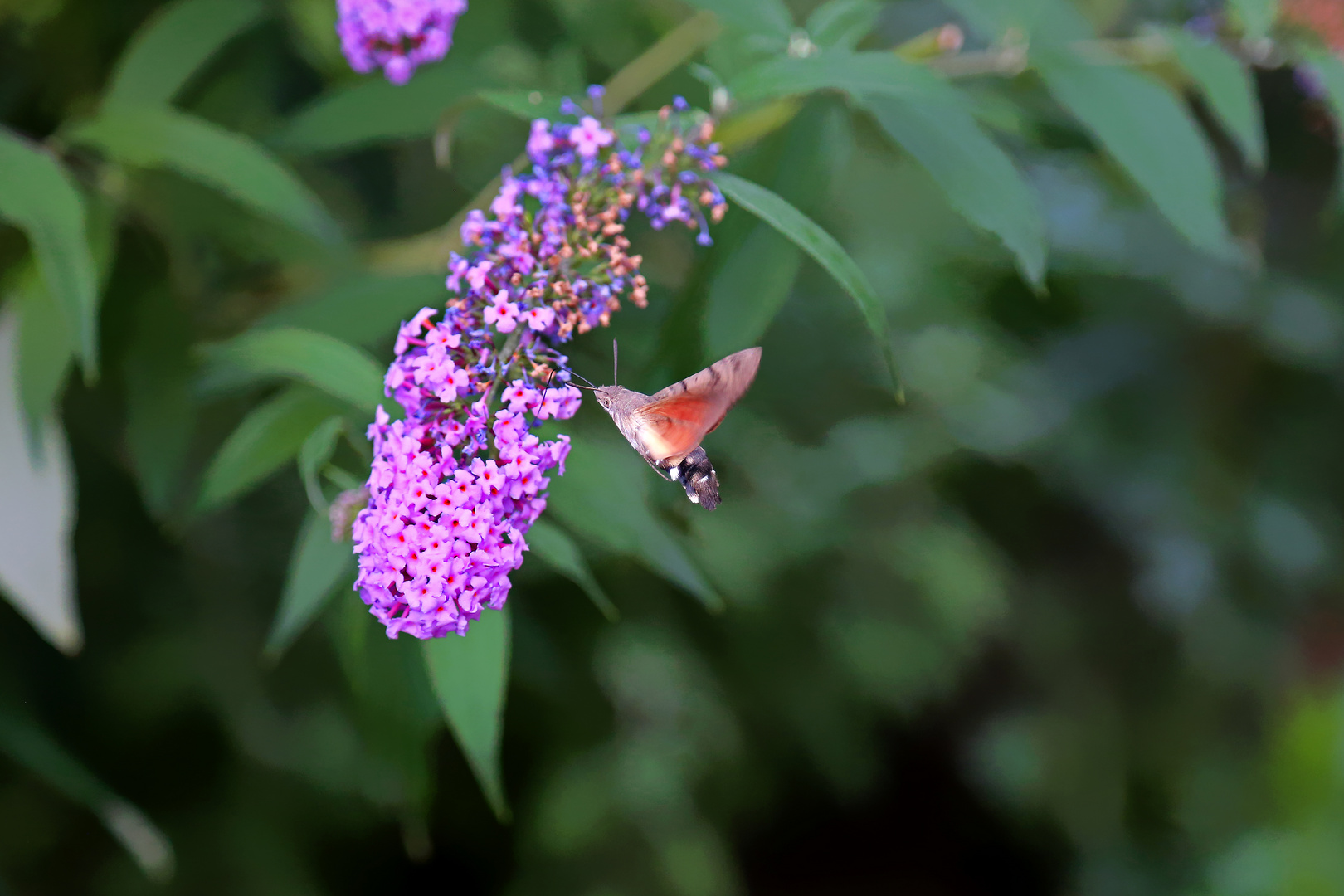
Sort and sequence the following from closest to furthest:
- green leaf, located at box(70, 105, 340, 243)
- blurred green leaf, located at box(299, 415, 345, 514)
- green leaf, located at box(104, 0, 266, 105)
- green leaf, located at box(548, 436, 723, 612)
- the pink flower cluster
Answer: the pink flower cluster → blurred green leaf, located at box(299, 415, 345, 514) → green leaf, located at box(548, 436, 723, 612) → green leaf, located at box(70, 105, 340, 243) → green leaf, located at box(104, 0, 266, 105)

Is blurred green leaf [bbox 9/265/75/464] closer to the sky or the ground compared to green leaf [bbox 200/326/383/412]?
closer to the ground

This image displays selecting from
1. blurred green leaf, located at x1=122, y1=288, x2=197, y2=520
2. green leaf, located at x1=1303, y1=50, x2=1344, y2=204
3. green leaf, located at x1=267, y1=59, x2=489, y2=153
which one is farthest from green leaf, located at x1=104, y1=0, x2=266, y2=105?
green leaf, located at x1=1303, y1=50, x2=1344, y2=204

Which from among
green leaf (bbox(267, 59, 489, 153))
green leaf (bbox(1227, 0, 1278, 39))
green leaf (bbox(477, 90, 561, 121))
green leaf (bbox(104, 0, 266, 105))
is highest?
green leaf (bbox(1227, 0, 1278, 39))

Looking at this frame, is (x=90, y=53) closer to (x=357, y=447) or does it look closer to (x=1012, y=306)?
(x=357, y=447)

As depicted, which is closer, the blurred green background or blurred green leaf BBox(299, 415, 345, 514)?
blurred green leaf BBox(299, 415, 345, 514)

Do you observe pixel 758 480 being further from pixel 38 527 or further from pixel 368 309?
pixel 38 527

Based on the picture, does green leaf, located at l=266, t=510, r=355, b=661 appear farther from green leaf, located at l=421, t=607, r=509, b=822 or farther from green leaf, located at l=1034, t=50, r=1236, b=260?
green leaf, located at l=1034, t=50, r=1236, b=260

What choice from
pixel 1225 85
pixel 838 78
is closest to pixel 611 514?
pixel 838 78
